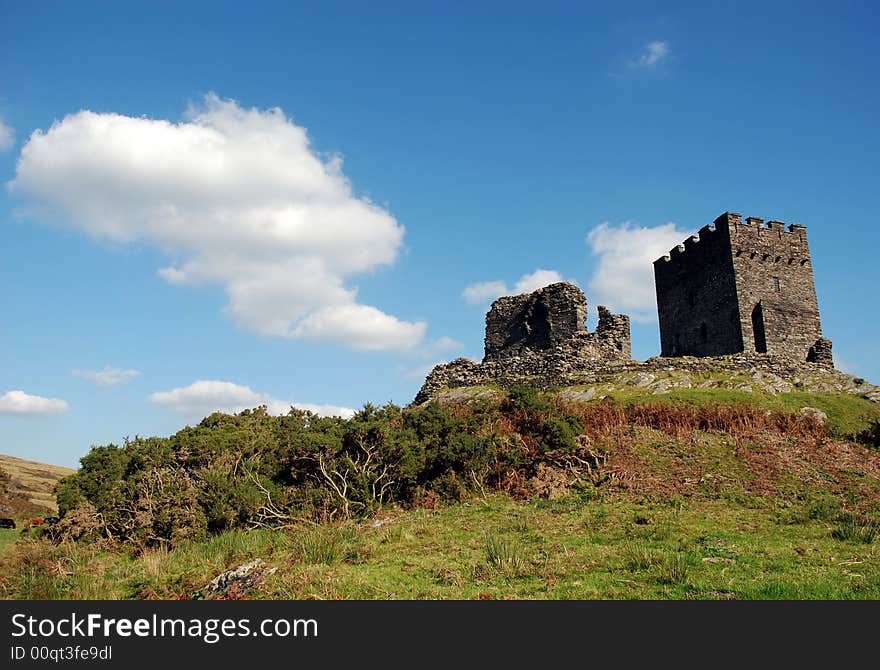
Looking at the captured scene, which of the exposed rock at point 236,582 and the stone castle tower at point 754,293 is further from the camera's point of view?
the stone castle tower at point 754,293

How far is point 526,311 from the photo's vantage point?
32625mm

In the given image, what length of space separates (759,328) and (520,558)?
29.8 meters

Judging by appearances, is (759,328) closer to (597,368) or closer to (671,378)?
(671,378)

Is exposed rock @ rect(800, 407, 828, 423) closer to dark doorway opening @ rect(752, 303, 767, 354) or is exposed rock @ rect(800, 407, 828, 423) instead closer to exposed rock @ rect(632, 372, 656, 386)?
exposed rock @ rect(632, 372, 656, 386)

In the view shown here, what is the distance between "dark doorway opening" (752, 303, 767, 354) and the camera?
32.8 metres

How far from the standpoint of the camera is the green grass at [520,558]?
7.90 m

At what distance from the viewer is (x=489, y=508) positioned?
43.3ft

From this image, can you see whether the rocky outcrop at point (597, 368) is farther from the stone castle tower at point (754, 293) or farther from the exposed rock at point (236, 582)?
the exposed rock at point (236, 582)

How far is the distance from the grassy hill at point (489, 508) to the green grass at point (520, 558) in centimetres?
5

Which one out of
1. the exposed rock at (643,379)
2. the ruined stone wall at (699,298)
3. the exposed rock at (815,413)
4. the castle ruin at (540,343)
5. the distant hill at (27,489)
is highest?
the ruined stone wall at (699,298)

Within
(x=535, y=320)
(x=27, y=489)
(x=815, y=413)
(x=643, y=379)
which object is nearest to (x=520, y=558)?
(x=643, y=379)

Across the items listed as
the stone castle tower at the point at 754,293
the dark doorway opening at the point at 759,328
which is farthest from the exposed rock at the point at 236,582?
the dark doorway opening at the point at 759,328
